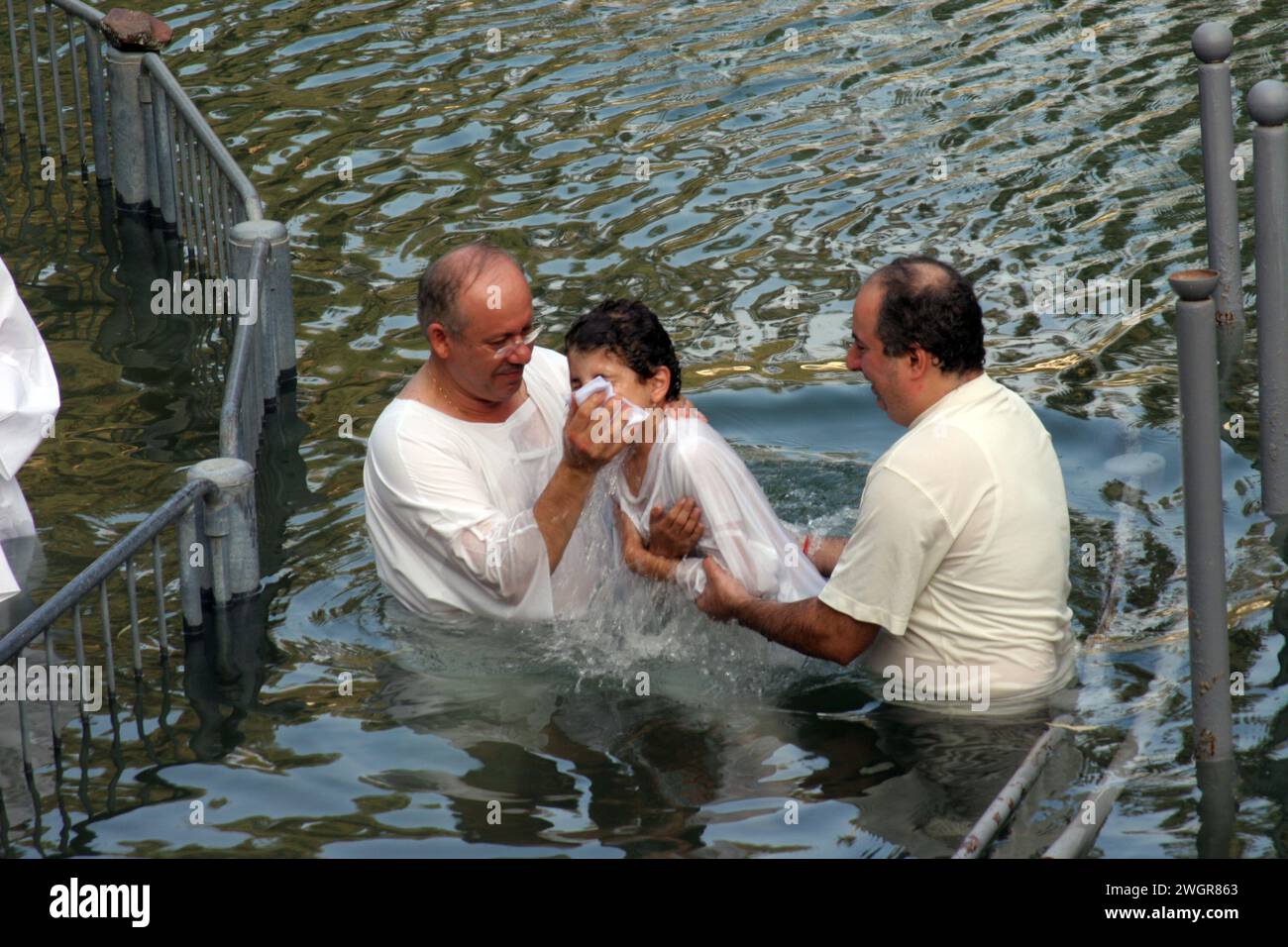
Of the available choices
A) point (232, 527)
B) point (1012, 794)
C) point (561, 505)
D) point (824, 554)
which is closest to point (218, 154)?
point (232, 527)

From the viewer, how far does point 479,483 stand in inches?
252

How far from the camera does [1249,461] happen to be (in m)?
7.59

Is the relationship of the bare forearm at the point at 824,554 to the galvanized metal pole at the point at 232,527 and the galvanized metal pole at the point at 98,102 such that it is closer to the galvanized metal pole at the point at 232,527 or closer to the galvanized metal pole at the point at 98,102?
the galvanized metal pole at the point at 232,527

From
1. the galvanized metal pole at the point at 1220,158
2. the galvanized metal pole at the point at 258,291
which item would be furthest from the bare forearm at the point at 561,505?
the galvanized metal pole at the point at 1220,158

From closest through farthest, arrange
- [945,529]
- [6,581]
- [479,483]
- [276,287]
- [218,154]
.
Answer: [945,529] → [479,483] → [6,581] → [218,154] → [276,287]

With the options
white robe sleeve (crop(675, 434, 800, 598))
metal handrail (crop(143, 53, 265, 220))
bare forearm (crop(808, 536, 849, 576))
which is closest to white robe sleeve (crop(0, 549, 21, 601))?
metal handrail (crop(143, 53, 265, 220))

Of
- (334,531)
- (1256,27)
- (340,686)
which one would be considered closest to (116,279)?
(334,531)

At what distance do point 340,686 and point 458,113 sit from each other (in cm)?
692

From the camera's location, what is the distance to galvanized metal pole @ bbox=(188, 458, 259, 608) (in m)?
6.52

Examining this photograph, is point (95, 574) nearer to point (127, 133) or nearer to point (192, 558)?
point (192, 558)

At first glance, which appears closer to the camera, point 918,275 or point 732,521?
point 918,275

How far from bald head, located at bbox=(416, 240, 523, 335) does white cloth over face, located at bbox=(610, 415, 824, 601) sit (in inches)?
31.7

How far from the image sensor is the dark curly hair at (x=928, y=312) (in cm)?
530

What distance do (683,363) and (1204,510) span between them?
459 centimetres
